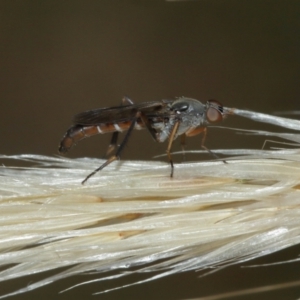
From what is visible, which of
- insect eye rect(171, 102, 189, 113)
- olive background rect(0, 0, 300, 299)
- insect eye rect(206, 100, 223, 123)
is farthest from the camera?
olive background rect(0, 0, 300, 299)

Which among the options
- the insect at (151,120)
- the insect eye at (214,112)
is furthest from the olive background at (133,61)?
the insect eye at (214,112)

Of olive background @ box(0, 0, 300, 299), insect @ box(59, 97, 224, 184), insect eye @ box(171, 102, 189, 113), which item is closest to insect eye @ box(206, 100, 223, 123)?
insect @ box(59, 97, 224, 184)

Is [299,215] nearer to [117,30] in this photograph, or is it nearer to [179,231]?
[179,231]

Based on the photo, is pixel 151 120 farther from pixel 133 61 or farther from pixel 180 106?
pixel 133 61

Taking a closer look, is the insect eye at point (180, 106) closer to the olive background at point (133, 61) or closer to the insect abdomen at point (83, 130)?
the insect abdomen at point (83, 130)

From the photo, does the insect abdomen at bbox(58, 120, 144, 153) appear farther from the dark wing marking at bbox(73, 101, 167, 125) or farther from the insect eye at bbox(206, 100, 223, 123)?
the insect eye at bbox(206, 100, 223, 123)
